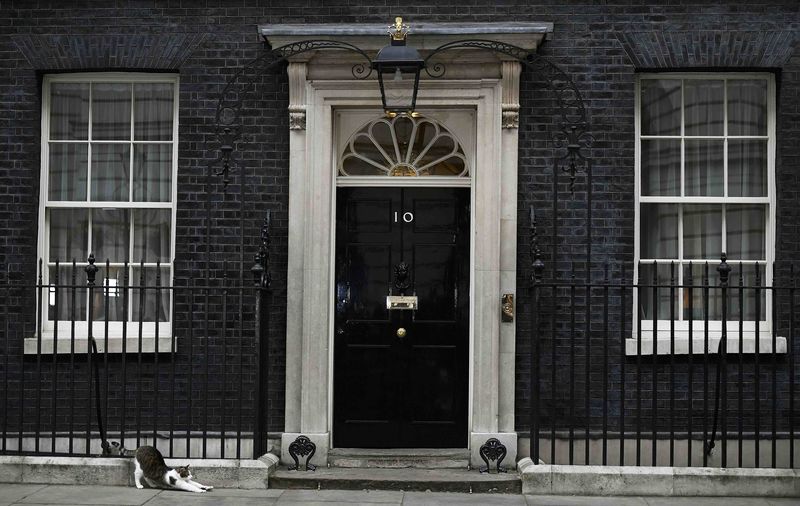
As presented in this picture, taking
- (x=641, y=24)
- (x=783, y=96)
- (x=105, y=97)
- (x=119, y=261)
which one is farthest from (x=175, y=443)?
(x=783, y=96)

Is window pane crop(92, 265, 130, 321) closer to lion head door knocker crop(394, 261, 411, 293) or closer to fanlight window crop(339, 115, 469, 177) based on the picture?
fanlight window crop(339, 115, 469, 177)

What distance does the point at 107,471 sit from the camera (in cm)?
886

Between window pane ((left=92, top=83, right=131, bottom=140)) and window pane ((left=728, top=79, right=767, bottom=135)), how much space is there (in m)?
5.55

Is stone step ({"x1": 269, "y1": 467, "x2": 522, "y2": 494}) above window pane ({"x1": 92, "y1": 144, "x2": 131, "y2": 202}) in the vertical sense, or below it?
below

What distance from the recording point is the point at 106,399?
30.3 feet

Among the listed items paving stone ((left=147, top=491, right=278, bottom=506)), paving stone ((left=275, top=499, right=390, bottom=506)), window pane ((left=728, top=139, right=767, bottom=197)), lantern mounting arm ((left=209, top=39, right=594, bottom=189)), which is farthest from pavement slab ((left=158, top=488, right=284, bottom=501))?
window pane ((left=728, top=139, right=767, bottom=197))

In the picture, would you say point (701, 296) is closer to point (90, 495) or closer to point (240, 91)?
point (240, 91)

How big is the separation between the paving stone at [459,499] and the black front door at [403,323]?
3.77 feet

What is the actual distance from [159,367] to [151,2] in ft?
10.9

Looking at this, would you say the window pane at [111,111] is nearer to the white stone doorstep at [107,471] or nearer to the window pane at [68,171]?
the window pane at [68,171]

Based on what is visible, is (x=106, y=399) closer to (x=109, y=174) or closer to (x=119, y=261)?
(x=119, y=261)

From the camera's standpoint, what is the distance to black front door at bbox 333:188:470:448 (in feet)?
32.5

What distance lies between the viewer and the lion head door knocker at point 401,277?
9.80 m

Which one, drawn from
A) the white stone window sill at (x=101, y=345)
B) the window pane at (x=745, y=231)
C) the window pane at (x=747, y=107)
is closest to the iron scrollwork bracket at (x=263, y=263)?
the white stone window sill at (x=101, y=345)
